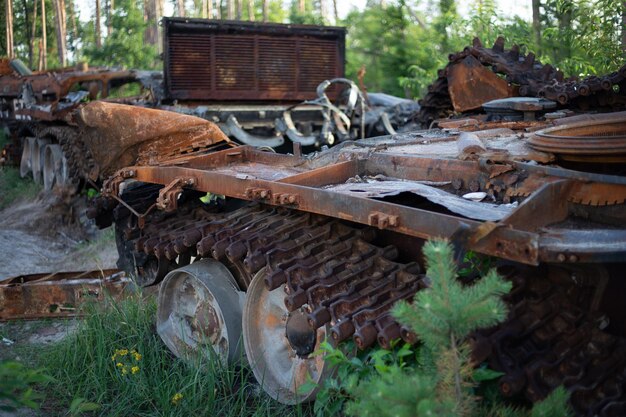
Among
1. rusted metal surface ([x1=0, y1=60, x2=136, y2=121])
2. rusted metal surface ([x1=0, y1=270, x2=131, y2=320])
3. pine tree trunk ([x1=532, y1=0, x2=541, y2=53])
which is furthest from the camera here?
pine tree trunk ([x1=532, y1=0, x2=541, y2=53])

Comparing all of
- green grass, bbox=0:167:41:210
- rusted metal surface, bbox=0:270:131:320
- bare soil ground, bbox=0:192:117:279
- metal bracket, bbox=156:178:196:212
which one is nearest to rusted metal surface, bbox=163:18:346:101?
bare soil ground, bbox=0:192:117:279

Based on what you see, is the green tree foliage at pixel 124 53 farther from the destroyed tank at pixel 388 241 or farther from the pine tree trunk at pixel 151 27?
the destroyed tank at pixel 388 241

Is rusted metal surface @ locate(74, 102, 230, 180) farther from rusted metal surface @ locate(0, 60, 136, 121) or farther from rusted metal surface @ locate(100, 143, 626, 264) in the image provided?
rusted metal surface @ locate(0, 60, 136, 121)

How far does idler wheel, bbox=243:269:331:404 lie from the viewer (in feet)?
14.4

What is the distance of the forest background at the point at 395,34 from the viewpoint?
977cm

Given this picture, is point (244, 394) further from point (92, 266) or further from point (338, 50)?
point (338, 50)

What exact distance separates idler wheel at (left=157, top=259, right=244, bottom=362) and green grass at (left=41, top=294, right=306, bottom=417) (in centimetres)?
11

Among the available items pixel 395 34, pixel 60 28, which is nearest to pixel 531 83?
pixel 395 34

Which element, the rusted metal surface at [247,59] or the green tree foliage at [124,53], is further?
the green tree foliage at [124,53]

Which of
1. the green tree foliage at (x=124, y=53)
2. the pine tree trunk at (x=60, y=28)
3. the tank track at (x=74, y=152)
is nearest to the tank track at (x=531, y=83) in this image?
the tank track at (x=74, y=152)

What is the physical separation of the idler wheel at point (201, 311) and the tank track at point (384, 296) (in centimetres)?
16

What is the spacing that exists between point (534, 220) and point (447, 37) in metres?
14.1

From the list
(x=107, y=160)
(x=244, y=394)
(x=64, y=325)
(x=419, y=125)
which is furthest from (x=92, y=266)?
(x=244, y=394)

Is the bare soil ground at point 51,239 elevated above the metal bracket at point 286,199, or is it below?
below
